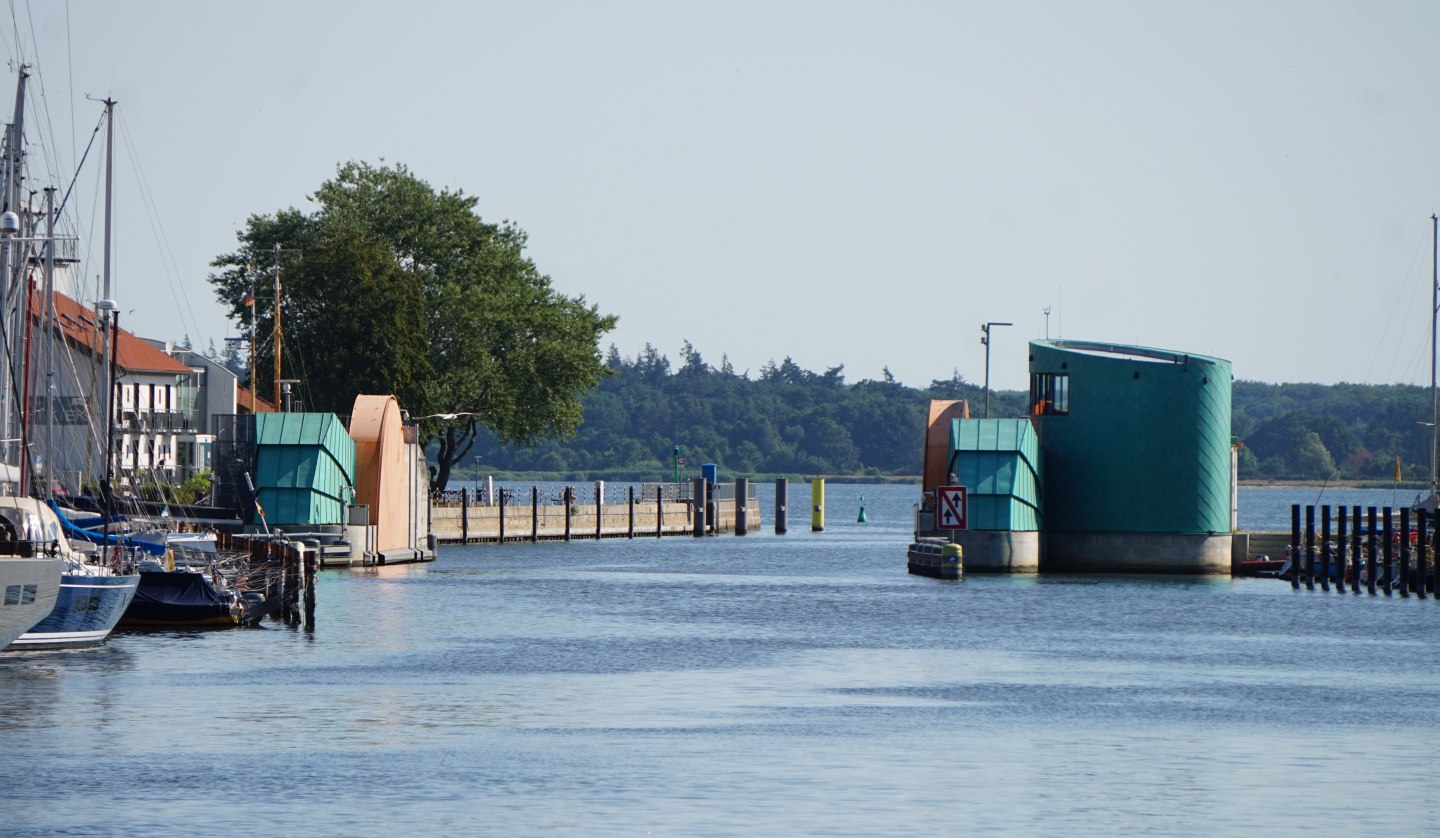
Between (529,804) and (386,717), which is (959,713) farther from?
(529,804)

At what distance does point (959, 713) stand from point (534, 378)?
83.1 metres

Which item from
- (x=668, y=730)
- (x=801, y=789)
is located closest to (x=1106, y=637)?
(x=668, y=730)

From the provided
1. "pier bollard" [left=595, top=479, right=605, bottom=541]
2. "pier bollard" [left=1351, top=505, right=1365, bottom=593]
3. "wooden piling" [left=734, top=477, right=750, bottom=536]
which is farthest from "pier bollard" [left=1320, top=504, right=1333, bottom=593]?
"wooden piling" [left=734, top=477, right=750, bottom=536]

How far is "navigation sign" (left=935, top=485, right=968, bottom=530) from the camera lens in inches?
3504

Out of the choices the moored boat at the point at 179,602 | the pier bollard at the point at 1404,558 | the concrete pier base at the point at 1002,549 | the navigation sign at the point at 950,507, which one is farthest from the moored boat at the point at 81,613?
the pier bollard at the point at 1404,558

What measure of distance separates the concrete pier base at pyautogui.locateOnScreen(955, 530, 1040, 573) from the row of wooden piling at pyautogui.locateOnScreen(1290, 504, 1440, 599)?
10.7 metres

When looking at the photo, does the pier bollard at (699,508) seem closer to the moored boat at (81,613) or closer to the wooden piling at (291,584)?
the wooden piling at (291,584)

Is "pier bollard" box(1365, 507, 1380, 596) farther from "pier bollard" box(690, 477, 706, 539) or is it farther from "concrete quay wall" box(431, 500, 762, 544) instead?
"pier bollard" box(690, 477, 706, 539)

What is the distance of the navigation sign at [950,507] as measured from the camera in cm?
8900

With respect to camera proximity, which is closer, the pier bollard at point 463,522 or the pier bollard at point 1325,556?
the pier bollard at point 1325,556

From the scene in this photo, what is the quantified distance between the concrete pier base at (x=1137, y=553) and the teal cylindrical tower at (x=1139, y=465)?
42 mm

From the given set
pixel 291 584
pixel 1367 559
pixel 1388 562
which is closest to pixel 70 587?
pixel 291 584

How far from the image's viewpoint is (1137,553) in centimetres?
9162

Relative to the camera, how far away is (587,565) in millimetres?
→ 106250
